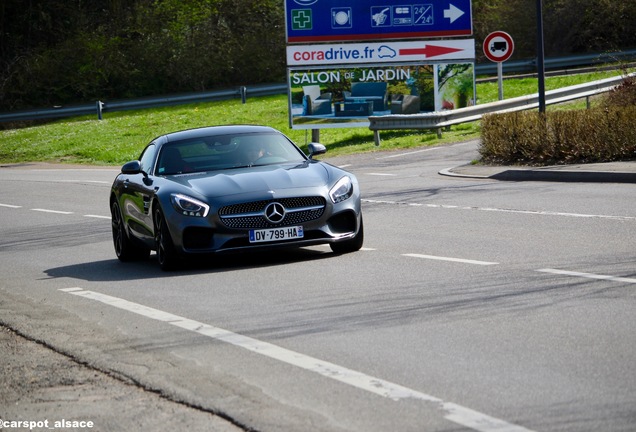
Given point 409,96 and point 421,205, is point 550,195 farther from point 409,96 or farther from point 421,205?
point 409,96

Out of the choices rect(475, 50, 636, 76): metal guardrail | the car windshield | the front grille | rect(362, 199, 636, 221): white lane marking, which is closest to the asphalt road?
rect(362, 199, 636, 221): white lane marking

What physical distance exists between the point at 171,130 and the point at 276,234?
108ft

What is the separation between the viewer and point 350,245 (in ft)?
41.7

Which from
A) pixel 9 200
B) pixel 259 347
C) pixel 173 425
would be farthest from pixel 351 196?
pixel 9 200

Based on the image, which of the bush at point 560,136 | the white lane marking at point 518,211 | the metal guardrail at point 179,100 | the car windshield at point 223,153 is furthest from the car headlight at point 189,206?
the metal guardrail at point 179,100

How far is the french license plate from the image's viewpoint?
12008mm

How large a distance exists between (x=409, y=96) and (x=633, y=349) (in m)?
30.6

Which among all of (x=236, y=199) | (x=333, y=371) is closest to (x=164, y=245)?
(x=236, y=199)

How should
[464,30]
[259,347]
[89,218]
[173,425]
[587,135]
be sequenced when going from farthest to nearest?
1. [464,30]
2. [587,135]
3. [89,218]
4. [259,347]
5. [173,425]

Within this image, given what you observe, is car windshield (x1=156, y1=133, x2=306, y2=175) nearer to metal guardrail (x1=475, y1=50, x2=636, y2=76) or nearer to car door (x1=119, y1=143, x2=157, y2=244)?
car door (x1=119, y1=143, x2=157, y2=244)

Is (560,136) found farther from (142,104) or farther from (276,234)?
(142,104)

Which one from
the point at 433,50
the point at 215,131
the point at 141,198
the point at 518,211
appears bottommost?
the point at 518,211

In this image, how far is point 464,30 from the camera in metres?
37.2

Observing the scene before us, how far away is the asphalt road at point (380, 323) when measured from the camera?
612 centimetres
